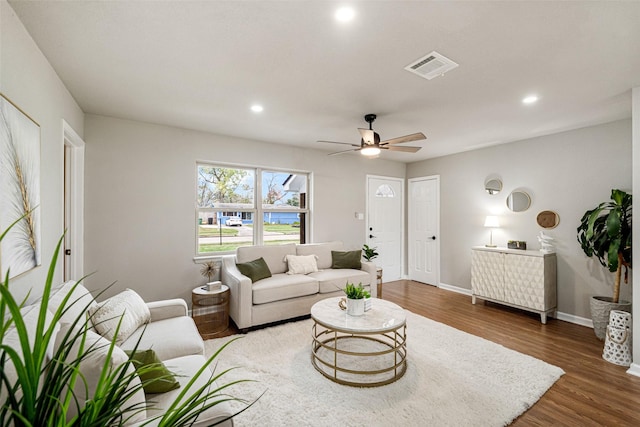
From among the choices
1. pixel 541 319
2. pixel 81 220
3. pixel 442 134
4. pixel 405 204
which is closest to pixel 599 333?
pixel 541 319

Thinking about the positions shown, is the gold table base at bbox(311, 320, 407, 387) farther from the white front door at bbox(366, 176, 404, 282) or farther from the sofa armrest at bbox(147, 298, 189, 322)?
the white front door at bbox(366, 176, 404, 282)

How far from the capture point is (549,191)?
13.4 ft

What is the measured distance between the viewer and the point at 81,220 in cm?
332

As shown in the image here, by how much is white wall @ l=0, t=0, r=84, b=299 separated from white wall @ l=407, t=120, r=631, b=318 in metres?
5.45

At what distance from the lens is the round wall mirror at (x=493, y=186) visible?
467cm

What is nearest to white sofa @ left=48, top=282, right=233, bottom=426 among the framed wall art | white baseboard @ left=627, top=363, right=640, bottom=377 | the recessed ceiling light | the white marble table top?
A: the framed wall art

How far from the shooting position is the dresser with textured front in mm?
3822

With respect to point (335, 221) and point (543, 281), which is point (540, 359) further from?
point (335, 221)

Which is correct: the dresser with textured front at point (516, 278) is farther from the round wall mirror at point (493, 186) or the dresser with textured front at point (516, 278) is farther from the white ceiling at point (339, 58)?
the white ceiling at point (339, 58)

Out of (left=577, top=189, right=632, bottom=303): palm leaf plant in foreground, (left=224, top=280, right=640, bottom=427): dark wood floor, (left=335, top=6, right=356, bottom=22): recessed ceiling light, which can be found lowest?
(left=224, top=280, right=640, bottom=427): dark wood floor

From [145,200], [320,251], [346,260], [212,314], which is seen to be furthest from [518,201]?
[145,200]

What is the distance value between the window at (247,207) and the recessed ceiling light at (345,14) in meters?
3.12

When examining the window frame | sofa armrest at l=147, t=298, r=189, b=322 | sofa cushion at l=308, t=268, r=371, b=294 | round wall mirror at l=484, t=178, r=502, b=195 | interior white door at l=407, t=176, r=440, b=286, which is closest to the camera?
sofa armrest at l=147, t=298, r=189, b=322

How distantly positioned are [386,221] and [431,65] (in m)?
3.98
